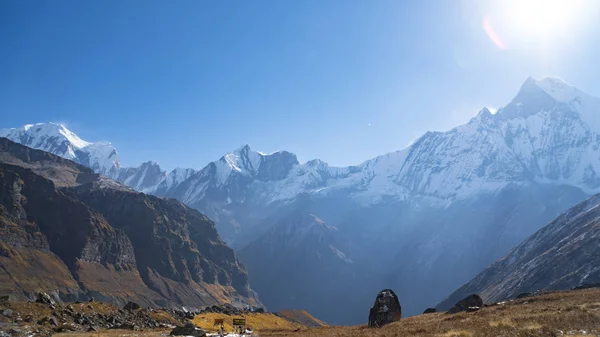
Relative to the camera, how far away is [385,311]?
51.0 meters

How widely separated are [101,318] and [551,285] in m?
193

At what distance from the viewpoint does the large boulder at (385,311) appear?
165 ft

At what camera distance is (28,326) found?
138ft

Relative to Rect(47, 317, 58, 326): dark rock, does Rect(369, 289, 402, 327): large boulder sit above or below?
above

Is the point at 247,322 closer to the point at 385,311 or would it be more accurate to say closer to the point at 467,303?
the point at 467,303

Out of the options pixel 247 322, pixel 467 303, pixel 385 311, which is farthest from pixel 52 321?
pixel 247 322

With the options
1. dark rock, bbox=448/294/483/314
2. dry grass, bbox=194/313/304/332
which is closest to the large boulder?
dark rock, bbox=448/294/483/314

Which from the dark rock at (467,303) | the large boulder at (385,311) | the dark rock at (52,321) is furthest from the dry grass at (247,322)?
the dark rock at (467,303)

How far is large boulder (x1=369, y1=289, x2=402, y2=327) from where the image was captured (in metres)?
50.3

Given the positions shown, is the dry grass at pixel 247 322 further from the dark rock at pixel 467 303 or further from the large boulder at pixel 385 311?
the dark rock at pixel 467 303

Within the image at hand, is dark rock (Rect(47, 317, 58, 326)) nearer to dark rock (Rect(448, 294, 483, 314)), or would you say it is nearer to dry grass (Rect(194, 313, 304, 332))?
dry grass (Rect(194, 313, 304, 332))

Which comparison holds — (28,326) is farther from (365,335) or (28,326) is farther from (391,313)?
(391,313)

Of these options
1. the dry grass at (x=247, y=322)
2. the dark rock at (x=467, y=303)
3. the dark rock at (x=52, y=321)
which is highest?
the dark rock at (x=467, y=303)

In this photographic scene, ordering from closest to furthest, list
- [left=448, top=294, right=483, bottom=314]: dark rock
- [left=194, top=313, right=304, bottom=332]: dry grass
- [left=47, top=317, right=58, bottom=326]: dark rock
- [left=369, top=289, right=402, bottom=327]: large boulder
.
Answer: [left=47, top=317, right=58, bottom=326]: dark rock
[left=369, top=289, right=402, bottom=327]: large boulder
[left=448, top=294, right=483, bottom=314]: dark rock
[left=194, top=313, right=304, bottom=332]: dry grass
